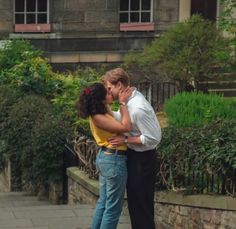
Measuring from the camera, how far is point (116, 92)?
6.49m

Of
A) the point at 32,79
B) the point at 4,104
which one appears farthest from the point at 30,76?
the point at 4,104

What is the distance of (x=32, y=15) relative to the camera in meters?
20.5

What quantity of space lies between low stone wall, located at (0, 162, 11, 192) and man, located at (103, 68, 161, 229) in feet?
21.0

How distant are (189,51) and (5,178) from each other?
5.05 m

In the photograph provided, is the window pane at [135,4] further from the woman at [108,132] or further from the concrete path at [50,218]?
the woman at [108,132]

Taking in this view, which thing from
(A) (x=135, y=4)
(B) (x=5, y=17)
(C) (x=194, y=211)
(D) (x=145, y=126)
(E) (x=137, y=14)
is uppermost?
(A) (x=135, y=4)

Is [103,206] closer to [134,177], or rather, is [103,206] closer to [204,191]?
[134,177]

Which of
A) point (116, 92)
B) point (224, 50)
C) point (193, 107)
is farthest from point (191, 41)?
point (116, 92)

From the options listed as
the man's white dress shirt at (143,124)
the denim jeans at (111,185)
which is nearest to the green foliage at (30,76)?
the denim jeans at (111,185)

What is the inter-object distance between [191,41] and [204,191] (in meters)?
8.55

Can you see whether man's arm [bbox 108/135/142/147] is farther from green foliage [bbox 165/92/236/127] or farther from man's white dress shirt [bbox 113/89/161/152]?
green foliage [bbox 165/92/236/127]

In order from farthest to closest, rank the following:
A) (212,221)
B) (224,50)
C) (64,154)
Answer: (224,50)
(64,154)
(212,221)

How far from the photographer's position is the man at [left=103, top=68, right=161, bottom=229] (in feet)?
20.9

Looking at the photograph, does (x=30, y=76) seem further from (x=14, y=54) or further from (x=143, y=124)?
(x=143, y=124)
